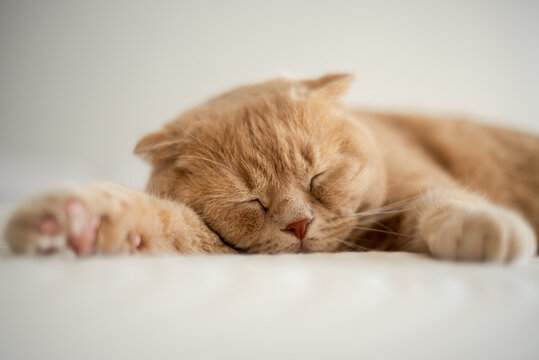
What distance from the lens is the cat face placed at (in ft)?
4.81

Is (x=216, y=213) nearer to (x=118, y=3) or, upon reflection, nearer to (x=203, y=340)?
(x=203, y=340)

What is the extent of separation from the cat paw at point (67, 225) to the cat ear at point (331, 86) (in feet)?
3.56

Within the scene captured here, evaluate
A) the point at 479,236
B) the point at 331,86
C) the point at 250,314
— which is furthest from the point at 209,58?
the point at 250,314

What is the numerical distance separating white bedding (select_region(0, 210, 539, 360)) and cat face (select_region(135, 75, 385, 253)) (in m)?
0.59

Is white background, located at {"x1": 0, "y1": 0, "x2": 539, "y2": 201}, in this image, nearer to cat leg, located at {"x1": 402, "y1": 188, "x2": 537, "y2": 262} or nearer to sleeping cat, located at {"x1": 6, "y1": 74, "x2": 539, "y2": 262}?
sleeping cat, located at {"x1": 6, "y1": 74, "x2": 539, "y2": 262}

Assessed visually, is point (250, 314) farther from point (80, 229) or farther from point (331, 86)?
point (331, 86)

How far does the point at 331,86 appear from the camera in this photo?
1.79 m

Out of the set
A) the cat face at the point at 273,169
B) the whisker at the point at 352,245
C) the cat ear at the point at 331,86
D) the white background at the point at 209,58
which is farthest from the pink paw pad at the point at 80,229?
the white background at the point at 209,58

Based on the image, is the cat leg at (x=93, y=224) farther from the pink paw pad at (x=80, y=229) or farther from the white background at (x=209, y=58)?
the white background at (x=209, y=58)

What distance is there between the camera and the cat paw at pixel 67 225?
0.88 metres

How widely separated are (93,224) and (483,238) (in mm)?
1038

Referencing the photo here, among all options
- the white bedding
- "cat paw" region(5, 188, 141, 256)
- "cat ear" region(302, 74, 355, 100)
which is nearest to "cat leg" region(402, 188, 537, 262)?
the white bedding

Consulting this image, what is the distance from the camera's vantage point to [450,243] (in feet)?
3.52

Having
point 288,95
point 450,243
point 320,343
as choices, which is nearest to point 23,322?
point 320,343
